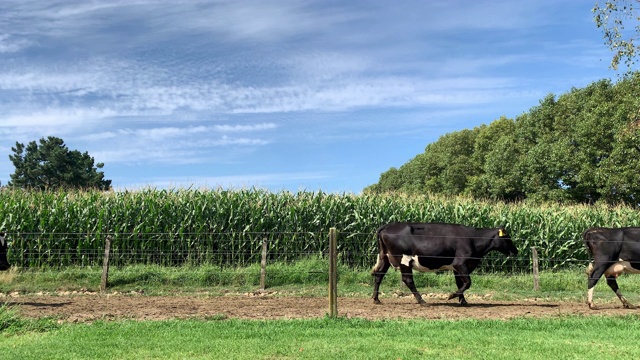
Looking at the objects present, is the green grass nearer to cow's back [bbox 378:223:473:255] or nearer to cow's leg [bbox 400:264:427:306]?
cow's leg [bbox 400:264:427:306]

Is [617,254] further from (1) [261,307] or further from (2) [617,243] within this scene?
(1) [261,307]

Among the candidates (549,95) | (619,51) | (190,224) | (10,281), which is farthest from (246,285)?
(549,95)

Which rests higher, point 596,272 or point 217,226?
point 217,226

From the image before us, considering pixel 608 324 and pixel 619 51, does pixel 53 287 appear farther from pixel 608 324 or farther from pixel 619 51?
pixel 619 51

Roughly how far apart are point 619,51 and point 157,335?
19.8 metres

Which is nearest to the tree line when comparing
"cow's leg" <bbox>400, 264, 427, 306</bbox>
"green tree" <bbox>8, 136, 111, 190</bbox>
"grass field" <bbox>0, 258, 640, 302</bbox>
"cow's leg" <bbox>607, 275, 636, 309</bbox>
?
"grass field" <bbox>0, 258, 640, 302</bbox>

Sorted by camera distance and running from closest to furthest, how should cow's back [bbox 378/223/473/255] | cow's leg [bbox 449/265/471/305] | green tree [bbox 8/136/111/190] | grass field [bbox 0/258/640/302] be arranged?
1. cow's leg [bbox 449/265/471/305]
2. cow's back [bbox 378/223/473/255]
3. grass field [bbox 0/258/640/302]
4. green tree [bbox 8/136/111/190]

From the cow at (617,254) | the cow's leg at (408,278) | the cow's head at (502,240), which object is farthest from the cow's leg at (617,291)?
the cow's leg at (408,278)

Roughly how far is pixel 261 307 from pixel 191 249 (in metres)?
6.48

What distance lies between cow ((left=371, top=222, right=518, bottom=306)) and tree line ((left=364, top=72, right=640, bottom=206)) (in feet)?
35.1

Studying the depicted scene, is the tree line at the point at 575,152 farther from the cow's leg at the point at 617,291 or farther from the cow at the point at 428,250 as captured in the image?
the cow's leg at the point at 617,291

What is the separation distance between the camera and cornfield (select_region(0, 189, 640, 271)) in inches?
674

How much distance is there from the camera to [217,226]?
58.3 ft

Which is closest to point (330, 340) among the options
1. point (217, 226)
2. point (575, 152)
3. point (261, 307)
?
point (261, 307)
